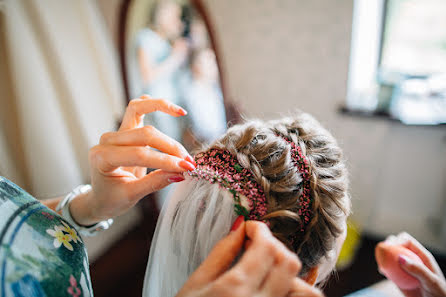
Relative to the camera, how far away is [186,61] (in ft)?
4.37

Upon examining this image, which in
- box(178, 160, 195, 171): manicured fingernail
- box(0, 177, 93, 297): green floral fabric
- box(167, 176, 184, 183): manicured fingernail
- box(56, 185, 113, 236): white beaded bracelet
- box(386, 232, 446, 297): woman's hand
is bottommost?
box(386, 232, 446, 297): woman's hand

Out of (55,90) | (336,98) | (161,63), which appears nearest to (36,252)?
(161,63)

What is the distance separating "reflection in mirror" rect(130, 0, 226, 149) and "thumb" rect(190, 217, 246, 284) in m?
0.89

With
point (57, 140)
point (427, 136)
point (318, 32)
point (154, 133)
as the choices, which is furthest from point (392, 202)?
point (57, 140)

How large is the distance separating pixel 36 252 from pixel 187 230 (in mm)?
275

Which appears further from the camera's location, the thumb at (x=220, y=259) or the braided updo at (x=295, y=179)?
the braided updo at (x=295, y=179)

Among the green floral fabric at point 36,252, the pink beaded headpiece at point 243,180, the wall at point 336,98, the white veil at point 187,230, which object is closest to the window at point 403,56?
the wall at point 336,98

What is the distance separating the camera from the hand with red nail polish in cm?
61

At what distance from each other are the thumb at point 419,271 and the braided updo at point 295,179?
204 mm

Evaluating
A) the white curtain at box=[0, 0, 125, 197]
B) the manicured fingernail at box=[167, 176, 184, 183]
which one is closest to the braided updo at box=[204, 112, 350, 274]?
the manicured fingernail at box=[167, 176, 184, 183]

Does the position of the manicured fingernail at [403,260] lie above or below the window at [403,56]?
below

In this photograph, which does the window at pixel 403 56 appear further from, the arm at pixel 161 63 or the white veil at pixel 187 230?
the white veil at pixel 187 230

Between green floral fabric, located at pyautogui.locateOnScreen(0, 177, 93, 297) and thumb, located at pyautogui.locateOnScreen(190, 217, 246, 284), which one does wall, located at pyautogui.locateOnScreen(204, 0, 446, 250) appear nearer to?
thumb, located at pyautogui.locateOnScreen(190, 217, 246, 284)

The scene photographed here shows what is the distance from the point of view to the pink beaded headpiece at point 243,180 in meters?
0.53
